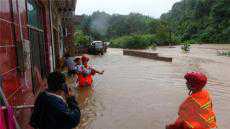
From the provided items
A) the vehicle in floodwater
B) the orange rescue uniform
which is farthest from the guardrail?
the orange rescue uniform

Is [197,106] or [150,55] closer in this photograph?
[197,106]

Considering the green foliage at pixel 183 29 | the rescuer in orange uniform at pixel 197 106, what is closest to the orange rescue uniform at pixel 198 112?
the rescuer in orange uniform at pixel 197 106

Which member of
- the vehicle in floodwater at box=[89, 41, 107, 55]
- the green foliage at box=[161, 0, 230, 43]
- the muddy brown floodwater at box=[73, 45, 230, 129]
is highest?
the green foliage at box=[161, 0, 230, 43]

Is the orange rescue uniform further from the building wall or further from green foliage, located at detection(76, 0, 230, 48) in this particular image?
green foliage, located at detection(76, 0, 230, 48)

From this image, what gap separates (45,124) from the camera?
314 centimetres

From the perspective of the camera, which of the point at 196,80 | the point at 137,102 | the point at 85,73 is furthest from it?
the point at 85,73

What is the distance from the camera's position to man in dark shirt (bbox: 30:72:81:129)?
3.01 meters

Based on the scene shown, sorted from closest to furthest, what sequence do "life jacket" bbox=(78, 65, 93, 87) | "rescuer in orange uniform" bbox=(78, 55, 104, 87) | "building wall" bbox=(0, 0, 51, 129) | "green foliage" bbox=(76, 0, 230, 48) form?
"building wall" bbox=(0, 0, 51, 129), "rescuer in orange uniform" bbox=(78, 55, 104, 87), "life jacket" bbox=(78, 65, 93, 87), "green foliage" bbox=(76, 0, 230, 48)

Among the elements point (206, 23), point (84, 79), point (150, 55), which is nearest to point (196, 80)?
point (84, 79)

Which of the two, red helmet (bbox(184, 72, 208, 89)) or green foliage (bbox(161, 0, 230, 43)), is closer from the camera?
red helmet (bbox(184, 72, 208, 89))

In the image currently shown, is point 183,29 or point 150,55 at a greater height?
point 183,29

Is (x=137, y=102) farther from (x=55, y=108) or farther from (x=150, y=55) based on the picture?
(x=150, y=55)

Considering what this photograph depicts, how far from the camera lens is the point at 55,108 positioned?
299cm

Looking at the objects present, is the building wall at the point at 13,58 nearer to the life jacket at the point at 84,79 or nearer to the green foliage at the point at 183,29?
the life jacket at the point at 84,79
